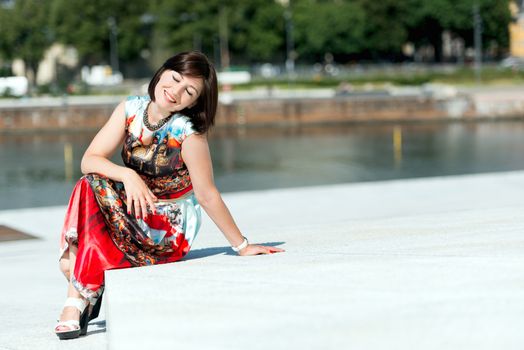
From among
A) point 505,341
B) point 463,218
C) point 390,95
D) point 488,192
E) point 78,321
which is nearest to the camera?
point 505,341

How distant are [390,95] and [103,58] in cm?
3172

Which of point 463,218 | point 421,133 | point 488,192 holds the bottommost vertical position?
point 421,133

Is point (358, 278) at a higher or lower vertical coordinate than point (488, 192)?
higher

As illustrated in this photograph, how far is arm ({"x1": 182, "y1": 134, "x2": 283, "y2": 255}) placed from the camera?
173 inches

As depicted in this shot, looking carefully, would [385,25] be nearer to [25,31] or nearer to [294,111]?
[25,31]

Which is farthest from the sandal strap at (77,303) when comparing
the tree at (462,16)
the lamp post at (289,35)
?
the tree at (462,16)

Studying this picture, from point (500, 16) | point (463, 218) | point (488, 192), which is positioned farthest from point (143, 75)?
point (463, 218)

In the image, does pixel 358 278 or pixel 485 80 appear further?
pixel 485 80

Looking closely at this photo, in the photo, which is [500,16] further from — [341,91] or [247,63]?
[341,91]

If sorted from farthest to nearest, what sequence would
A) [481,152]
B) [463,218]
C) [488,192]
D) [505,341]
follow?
[481,152]
[488,192]
[463,218]
[505,341]

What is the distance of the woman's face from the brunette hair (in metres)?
0.02

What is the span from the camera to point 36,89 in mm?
53844

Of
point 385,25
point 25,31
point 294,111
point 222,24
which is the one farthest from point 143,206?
point 25,31

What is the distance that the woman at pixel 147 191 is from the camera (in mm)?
4227
